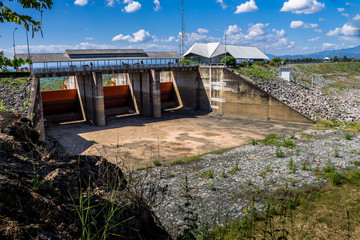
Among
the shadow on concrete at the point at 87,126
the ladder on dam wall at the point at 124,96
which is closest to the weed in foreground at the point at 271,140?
the shadow on concrete at the point at 87,126

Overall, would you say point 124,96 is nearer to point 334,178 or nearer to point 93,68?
point 93,68

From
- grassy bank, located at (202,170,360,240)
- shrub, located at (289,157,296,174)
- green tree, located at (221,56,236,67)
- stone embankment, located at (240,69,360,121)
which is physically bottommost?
grassy bank, located at (202,170,360,240)

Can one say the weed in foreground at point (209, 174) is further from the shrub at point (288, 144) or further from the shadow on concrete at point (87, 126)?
the shadow on concrete at point (87, 126)

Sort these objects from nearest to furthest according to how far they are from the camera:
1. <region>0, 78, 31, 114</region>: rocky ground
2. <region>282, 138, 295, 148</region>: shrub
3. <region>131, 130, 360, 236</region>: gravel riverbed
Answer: <region>131, 130, 360, 236</region>: gravel riverbed → <region>282, 138, 295, 148</region>: shrub → <region>0, 78, 31, 114</region>: rocky ground

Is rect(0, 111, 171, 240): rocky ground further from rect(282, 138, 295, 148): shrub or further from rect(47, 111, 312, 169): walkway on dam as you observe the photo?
rect(282, 138, 295, 148): shrub

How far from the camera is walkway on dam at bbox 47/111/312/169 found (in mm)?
33719

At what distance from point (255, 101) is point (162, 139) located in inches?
786

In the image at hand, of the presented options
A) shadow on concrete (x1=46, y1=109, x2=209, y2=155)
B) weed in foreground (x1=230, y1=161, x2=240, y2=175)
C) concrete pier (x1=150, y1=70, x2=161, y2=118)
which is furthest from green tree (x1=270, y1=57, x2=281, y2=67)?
weed in foreground (x1=230, y1=161, x2=240, y2=175)

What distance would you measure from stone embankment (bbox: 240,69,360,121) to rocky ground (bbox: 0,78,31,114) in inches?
1503

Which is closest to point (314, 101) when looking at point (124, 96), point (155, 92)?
point (155, 92)

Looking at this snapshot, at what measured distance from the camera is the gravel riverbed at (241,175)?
1877cm

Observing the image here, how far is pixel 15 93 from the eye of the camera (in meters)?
39.8

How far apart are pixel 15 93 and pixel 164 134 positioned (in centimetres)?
2164

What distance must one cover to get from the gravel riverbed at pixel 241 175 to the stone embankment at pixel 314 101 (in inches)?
456
